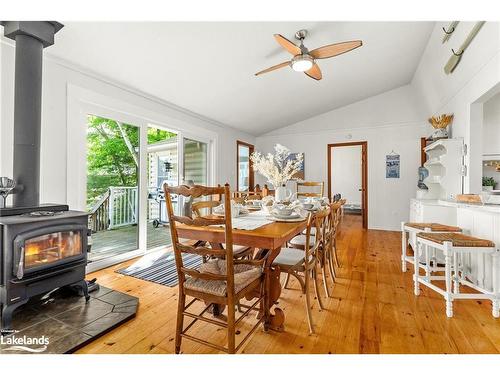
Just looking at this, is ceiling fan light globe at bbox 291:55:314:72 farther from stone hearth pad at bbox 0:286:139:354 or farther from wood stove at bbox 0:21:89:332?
stone hearth pad at bbox 0:286:139:354

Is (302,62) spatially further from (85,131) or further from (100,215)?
(100,215)

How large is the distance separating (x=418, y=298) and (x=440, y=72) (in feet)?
11.0

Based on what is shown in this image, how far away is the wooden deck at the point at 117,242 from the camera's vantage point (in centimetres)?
328

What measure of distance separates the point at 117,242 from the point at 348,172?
293 inches

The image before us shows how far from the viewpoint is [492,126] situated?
3629 millimetres

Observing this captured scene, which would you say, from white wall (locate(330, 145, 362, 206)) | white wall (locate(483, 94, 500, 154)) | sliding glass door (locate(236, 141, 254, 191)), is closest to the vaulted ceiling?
sliding glass door (locate(236, 141, 254, 191))

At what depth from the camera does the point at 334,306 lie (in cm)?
214

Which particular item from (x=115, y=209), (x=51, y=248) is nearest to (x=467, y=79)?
(x=51, y=248)

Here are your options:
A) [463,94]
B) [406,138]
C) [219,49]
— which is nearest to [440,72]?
[463,94]

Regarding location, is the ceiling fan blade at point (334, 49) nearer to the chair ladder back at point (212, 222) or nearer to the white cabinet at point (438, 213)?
the chair ladder back at point (212, 222)

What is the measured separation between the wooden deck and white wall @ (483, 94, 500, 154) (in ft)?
16.7

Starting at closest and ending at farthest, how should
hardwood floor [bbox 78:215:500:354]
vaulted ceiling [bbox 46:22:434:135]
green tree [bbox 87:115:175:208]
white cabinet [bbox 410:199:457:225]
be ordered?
hardwood floor [bbox 78:215:500:354] < vaulted ceiling [bbox 46:22:434:135] < green tree [bbox 87:115:175:208] < white cabinet [bbox 410:199:457:225]

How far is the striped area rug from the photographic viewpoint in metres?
2.71
